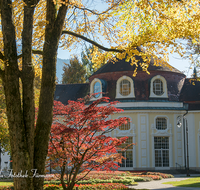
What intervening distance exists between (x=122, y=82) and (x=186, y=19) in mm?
18374

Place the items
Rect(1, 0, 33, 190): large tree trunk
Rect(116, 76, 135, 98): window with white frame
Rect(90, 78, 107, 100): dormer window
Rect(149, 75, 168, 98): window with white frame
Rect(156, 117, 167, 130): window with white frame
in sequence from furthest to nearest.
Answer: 1. Rect(90, 78, 107, 100): dormer window
2. Rect(116, 76, 135, 98): window with white frame
3. Rect(149, 75, 168, 98): window with white frame
4. Rect(156, 117, 167, 130): window with white frame
5. Rect(1, 0, 33, 190): large tree trunk

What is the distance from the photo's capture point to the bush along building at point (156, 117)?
24.6m

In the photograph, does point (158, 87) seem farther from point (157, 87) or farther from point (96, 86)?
point (96, 86)

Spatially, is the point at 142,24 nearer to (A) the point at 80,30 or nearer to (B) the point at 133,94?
(A) the point at 80,30

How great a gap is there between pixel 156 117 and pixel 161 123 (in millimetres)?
789

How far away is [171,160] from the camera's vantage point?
24578mm

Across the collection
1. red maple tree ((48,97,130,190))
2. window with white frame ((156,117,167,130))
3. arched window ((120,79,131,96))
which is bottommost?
red maple tree ((48,97,130,190))

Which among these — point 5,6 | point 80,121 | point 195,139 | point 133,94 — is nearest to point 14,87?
point 5,6

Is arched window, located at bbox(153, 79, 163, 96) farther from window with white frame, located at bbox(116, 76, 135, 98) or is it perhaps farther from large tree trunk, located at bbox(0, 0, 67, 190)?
large tree trunk, located at bbox(0, 0, 67, 190)

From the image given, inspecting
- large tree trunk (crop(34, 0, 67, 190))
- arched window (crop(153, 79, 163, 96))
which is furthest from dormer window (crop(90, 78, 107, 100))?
large tree trunk (crop(34, 0, 67, 190))

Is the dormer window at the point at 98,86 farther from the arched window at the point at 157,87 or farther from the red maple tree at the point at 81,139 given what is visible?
the red maple tree at the point at 81,139

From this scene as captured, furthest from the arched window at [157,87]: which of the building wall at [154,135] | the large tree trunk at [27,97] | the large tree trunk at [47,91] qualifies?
the large tree trunk at [27,97]

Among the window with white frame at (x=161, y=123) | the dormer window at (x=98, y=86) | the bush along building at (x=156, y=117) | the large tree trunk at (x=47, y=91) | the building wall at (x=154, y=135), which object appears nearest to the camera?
the large tree trunk at (x=47, y=91)

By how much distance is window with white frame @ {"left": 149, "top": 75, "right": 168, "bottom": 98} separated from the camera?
25828 mm
